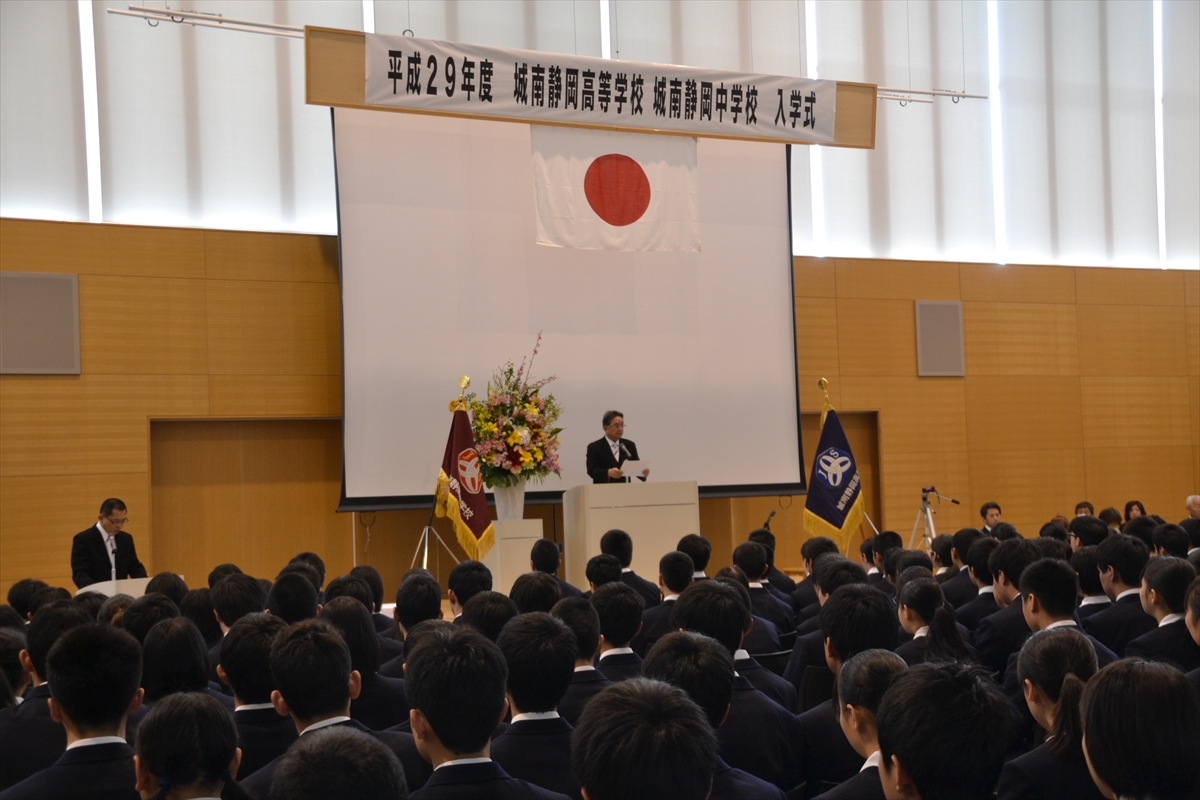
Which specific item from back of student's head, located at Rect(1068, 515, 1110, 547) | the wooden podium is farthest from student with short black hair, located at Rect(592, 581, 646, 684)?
the wooden podium

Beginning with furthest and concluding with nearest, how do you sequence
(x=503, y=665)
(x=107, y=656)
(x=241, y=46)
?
(x=241, y=46), (x=107, y=656), (x=503, y=665)

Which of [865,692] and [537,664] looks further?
[537,664]

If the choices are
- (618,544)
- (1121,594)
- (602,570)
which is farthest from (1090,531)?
(602,570)

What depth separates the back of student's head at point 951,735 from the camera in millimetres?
1841

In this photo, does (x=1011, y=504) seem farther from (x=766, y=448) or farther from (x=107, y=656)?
(x=107, y=656)

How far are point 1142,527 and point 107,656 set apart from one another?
5.42 metres

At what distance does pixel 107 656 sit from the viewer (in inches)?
105

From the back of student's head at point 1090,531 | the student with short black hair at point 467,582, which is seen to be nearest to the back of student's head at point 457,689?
the student with short black hair at point 467,582

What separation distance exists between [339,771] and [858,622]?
80.7 inches

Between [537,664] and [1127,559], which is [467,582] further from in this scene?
[1127,559]

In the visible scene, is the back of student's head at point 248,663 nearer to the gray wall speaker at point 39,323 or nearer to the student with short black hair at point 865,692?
the student with short black hair at point 865,692

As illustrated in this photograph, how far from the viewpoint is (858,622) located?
132 inches

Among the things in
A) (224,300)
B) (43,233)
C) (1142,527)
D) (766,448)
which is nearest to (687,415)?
(766,448)

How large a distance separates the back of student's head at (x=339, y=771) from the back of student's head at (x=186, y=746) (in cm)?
50
